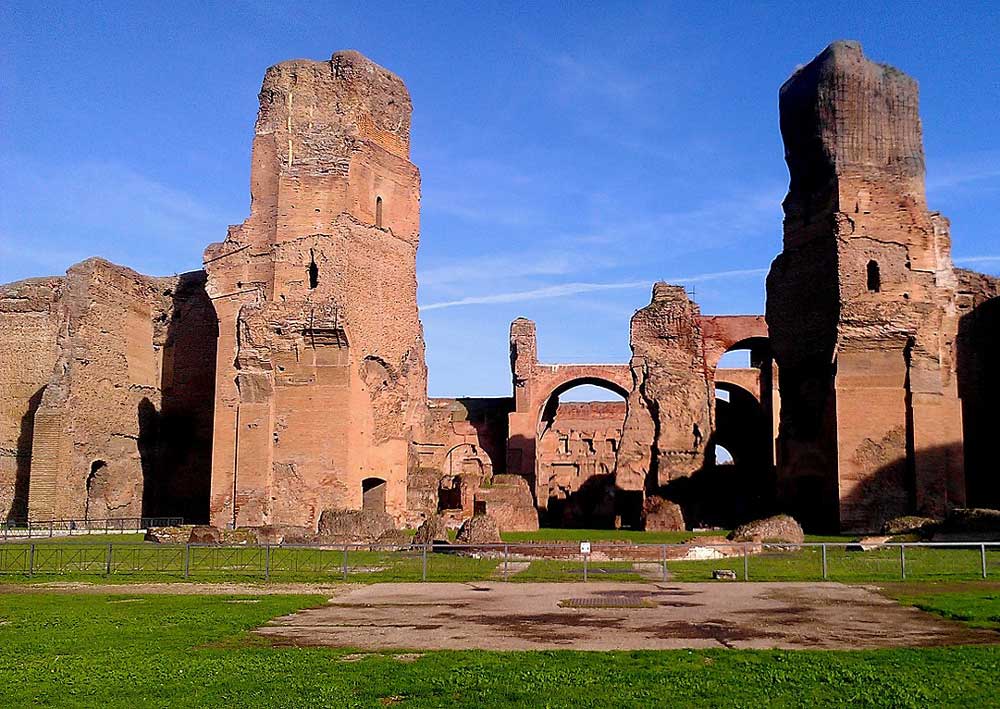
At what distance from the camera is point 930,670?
6410mm

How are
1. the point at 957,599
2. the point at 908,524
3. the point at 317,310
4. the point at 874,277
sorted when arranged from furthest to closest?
the point at 317,310 → the point at 874,277 → the point at 908,524 → the point at 957,599

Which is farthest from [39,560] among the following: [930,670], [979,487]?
[979,487]

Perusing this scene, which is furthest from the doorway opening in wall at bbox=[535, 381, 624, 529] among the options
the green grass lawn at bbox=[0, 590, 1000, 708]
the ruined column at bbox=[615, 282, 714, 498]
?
the green grass lawn at bbox=[0, 590, 1000, 708]

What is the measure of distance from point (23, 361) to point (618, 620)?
24.1 m

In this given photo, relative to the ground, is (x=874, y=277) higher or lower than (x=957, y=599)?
higher

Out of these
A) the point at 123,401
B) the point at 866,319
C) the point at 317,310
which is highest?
the point at 317,310

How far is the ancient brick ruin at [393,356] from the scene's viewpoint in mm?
23125

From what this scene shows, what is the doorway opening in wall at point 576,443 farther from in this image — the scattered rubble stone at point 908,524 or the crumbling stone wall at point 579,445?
the scattered rubble stone at point 908,524

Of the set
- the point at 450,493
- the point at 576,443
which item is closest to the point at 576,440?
the point at 576,443

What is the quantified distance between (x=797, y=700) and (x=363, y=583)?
8.19 meters

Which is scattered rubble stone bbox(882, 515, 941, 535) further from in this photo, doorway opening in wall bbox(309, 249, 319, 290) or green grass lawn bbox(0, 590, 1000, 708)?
doorway opening in wall bbox(309, 249, 319, 290)

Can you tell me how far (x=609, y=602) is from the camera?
34.7ft

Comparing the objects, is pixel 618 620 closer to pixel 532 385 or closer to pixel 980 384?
pixel 980 384

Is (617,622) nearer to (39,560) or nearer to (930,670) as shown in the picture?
(930,670)
